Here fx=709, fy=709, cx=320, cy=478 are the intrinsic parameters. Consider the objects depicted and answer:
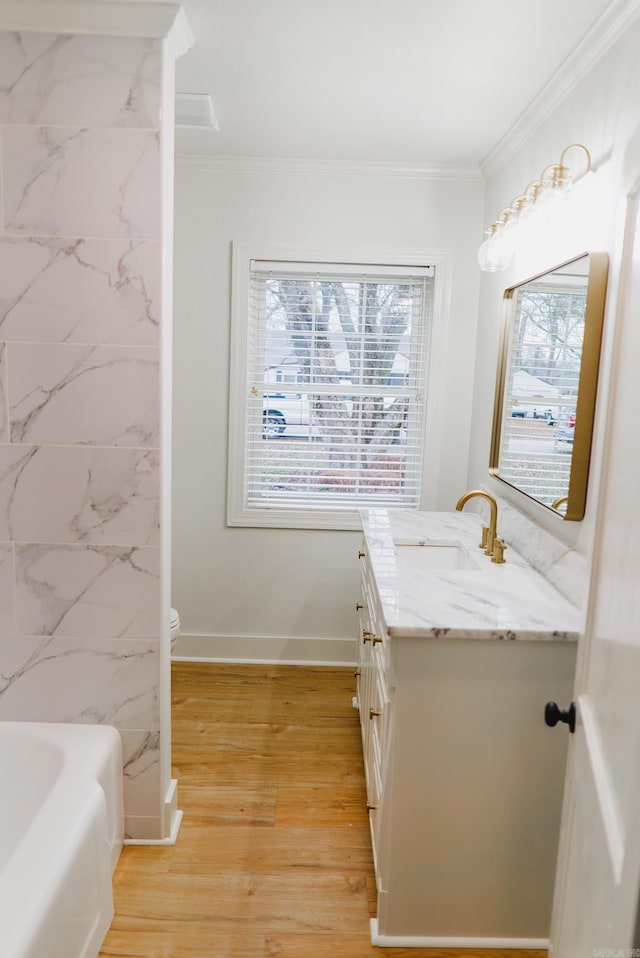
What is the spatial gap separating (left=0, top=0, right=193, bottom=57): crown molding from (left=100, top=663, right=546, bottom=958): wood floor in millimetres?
2396

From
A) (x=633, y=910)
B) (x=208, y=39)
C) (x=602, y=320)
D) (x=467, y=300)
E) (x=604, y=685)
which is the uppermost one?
(x=208, y=39)

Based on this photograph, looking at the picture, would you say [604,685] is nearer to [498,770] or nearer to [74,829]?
[498,770]

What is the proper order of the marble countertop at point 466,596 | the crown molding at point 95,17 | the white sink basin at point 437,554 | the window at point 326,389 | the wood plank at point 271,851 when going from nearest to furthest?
the marble countertop at point 466,596 < the crown molding at point 95,17 < the wood plank at point 271,851 < the white sink basin at point 437,554 < the window at point 326,389

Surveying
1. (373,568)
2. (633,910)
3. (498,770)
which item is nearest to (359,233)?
(373,568)

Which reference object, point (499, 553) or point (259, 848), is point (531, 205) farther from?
point (259, 848)

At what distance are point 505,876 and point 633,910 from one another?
1076 mm

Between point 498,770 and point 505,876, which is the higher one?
point 498,770

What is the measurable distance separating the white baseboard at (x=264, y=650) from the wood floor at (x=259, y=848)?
33 centimetres

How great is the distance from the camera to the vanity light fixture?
2.11 m

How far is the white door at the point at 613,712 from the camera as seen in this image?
3.18ft

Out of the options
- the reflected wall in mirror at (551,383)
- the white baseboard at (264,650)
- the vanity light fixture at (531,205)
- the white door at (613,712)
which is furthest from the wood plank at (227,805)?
the vanity light fixture at (531,205)

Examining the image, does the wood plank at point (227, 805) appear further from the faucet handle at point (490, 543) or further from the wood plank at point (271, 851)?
the faucet handle at point (490, 543)

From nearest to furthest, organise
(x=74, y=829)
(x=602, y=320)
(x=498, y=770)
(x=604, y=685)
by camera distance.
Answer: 1. (x=604, y=685)
2. (x=74, y=829)
3. (x=498, y=770)
4. (x=602, y=320)

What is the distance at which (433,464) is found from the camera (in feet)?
11.5
